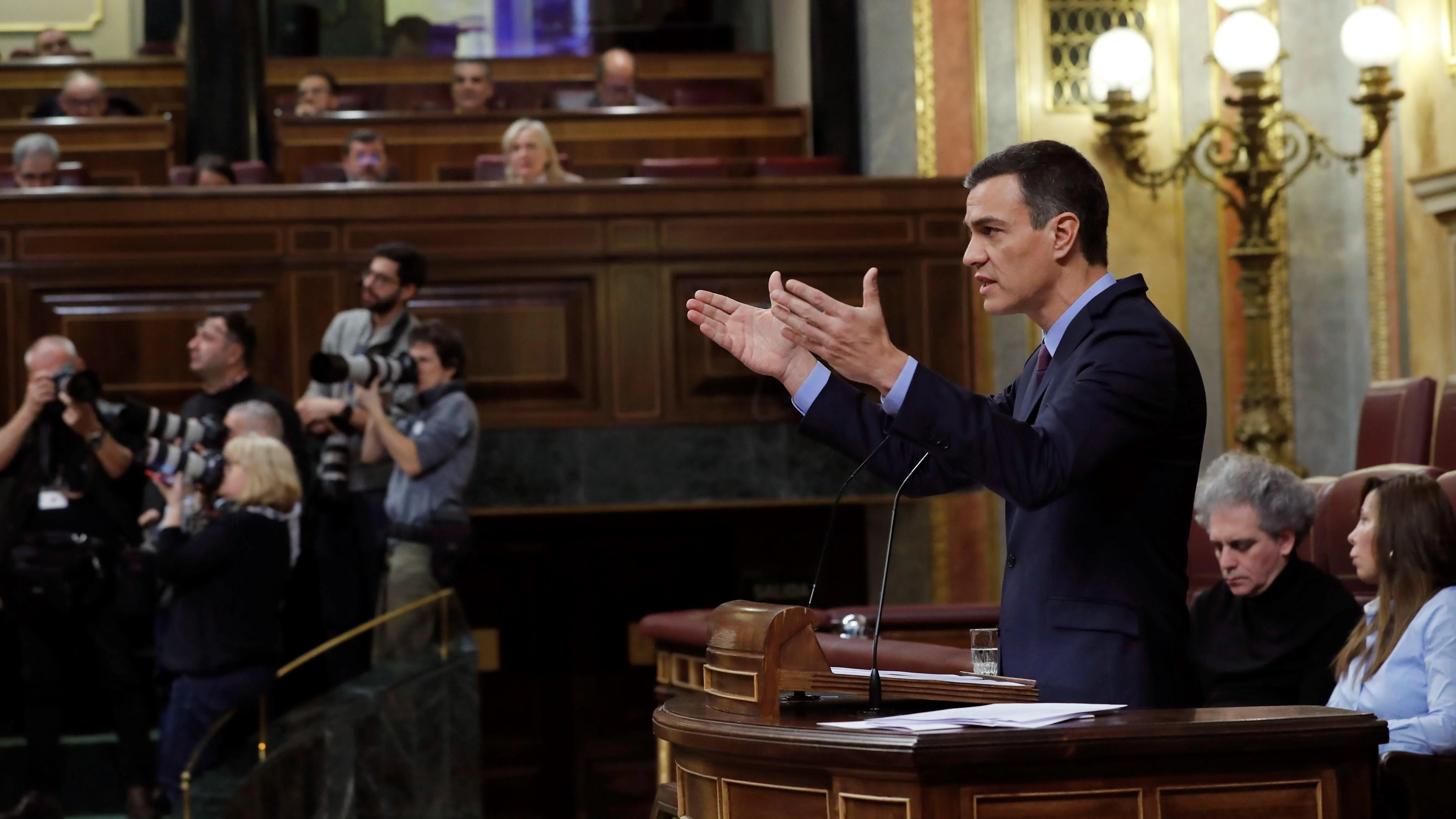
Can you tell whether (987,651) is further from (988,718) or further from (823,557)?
(988,718)

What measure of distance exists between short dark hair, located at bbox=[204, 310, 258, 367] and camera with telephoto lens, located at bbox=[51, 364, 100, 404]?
A: 38 cm

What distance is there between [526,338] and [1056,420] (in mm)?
4607

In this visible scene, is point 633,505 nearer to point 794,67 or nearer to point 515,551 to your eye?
point 515,551

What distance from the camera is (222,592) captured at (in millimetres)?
4406

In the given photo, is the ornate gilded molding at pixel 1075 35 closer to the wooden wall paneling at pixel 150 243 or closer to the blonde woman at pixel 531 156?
the blonde woman at pixel 531 156

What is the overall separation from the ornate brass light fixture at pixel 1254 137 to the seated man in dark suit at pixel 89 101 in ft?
16.7

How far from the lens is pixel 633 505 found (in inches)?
251

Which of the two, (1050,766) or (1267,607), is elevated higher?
(1050,766)

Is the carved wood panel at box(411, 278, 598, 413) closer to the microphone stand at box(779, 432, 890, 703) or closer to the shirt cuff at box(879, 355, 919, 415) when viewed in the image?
the microphone stand at box(779, 432, 890, 703)

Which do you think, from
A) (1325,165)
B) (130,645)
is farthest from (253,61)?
(1325,165)

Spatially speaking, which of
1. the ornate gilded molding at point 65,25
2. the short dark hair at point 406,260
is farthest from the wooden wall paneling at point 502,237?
the ornate gilded molding at point 65,25

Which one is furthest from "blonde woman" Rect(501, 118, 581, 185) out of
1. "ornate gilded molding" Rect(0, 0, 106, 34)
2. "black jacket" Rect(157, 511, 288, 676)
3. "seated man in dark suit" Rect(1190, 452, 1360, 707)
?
"ornate gilded molding" Rect(0, 0, 106, 34)

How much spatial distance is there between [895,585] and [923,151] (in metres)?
2.04

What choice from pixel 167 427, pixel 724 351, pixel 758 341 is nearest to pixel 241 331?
pixel 167 427
